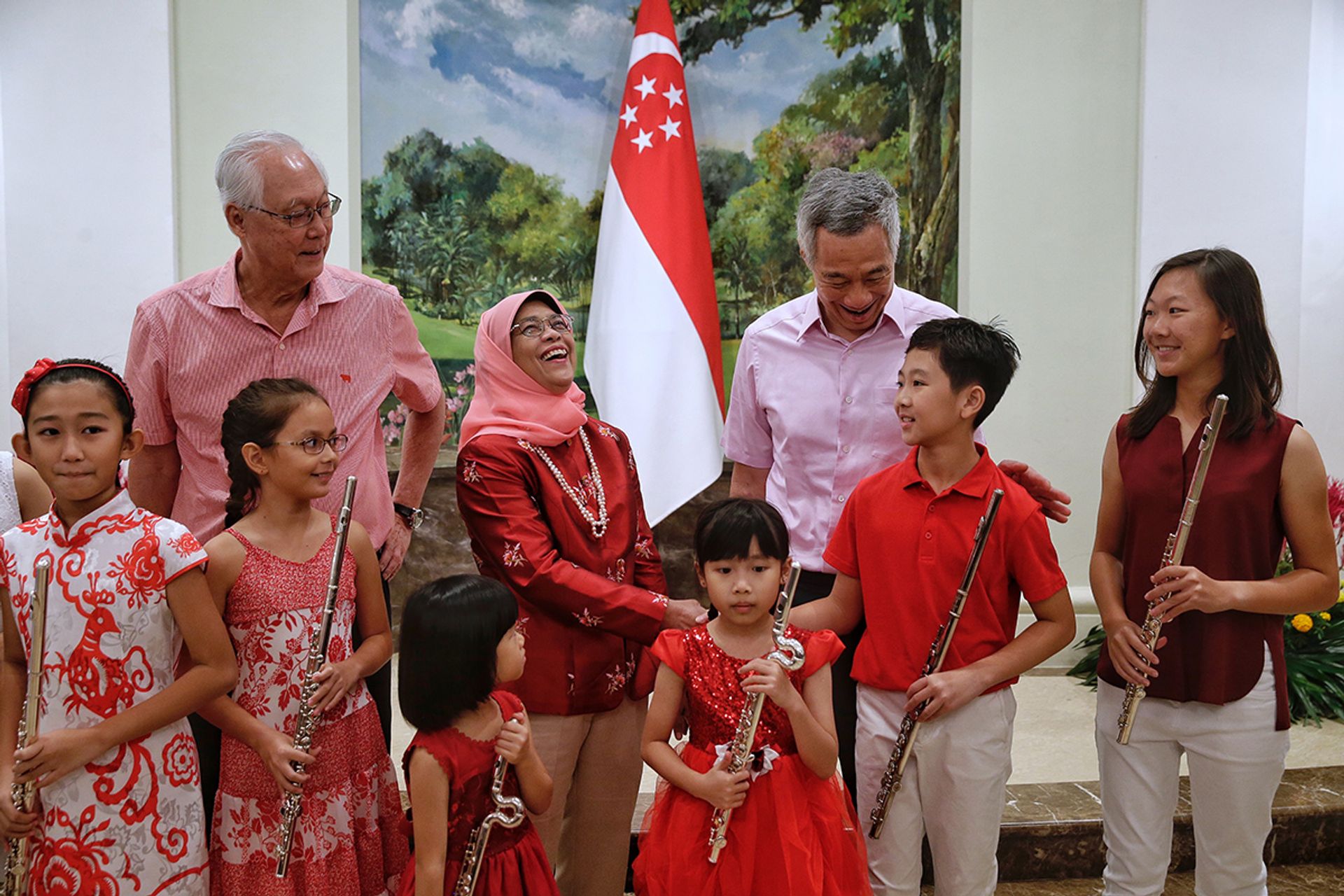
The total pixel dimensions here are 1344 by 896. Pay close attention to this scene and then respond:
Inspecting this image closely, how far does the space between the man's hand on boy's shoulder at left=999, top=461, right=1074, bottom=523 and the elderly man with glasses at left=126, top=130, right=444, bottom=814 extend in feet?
4.61

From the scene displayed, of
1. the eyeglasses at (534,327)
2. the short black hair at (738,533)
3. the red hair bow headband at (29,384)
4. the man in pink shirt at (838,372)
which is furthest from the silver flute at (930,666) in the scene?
the red hair bow headband at (29,384)

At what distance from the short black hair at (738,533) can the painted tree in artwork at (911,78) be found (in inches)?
139

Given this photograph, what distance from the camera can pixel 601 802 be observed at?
237cm

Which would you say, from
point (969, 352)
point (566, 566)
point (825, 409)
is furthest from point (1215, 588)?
point (566, 566)

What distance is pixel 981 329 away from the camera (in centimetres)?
225

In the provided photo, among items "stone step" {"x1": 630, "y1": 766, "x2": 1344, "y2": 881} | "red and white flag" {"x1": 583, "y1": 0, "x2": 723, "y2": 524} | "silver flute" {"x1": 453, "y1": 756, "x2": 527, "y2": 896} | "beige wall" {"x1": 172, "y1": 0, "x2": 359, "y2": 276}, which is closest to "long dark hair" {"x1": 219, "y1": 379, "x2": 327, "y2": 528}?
"silver flute" {"x1": 453, "y1": 756, "x2": 527, "y2": 896}

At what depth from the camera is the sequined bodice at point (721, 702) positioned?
82.4 inches

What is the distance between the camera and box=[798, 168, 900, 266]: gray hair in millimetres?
2307

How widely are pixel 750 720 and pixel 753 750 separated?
110mm

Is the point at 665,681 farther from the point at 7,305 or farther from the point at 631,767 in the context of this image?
the point at 7,305

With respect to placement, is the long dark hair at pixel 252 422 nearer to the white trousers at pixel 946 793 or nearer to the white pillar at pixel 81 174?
the white trousers at pixel 946 793

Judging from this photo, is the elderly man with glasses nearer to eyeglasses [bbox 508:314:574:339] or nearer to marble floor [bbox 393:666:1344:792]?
eyeglasses [bbox 508:314:574:339]

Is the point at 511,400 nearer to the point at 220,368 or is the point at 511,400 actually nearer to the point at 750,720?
the point at 220,368

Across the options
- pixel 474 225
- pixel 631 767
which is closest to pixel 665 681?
pixel 631 767
